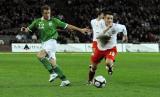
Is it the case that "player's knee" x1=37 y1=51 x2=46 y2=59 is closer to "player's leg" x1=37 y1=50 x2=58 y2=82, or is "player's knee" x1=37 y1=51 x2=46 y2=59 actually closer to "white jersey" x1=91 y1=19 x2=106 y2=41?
"player's leg" x1=37 y1=50 x2=58 y2=82

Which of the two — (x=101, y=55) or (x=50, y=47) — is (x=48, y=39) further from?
(x=101, y=55)

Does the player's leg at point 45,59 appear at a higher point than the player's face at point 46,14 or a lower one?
lower

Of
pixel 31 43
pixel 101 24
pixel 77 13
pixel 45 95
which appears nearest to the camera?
pixel 45 95

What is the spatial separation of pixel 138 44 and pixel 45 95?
36.9 metres

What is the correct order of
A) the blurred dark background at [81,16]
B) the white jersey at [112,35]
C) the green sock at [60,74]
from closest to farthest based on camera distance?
the green sock at [60,74] → the white jersey at [112,35] → the blurred dark background at [81,16]

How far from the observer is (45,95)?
12500 millimetres

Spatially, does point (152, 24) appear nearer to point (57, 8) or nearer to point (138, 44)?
point (138, 44)

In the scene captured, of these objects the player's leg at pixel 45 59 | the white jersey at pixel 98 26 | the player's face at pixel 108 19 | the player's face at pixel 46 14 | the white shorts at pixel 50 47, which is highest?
the player's face at pixel 46 14

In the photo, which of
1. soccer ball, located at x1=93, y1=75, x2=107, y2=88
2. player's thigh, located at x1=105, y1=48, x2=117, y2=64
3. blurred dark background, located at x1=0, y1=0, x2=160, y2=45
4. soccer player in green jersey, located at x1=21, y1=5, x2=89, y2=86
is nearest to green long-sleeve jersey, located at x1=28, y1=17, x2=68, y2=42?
soccer player in green jersey, located at x1=21, y1=5, x2=89, y2=86

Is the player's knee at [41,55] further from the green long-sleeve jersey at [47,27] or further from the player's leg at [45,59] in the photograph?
the green long-sleeve jersey at [47,27]

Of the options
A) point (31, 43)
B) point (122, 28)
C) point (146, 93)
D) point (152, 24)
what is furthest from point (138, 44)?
point (146, 93)

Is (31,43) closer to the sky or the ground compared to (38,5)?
closer to the ground

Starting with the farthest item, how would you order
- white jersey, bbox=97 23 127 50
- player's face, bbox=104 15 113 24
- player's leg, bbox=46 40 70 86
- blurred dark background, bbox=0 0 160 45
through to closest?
blurred dark background, bbox=0 0 160 45 < white jersey, bbox=97 23 127 50 < player's leg, bbox=46 40 70 86 < player's face, bbox=104 15 113 24

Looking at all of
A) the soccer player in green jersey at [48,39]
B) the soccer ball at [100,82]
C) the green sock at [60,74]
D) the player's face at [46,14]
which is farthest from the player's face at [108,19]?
the green sock at [60,74]
